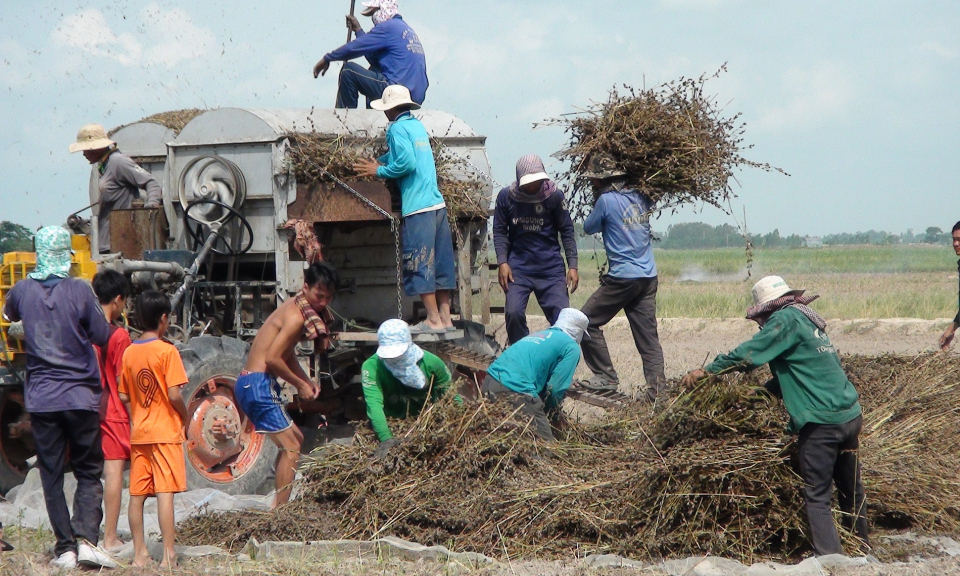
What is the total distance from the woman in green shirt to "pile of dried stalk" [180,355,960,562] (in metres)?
0.14

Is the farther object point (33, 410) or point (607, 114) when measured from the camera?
point (607, 114)

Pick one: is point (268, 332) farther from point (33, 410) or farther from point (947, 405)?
point (947, 405)

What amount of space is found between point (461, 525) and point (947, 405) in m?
3.49

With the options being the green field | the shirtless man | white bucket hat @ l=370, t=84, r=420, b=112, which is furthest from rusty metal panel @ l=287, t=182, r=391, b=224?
the green field

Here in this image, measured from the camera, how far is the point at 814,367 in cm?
501

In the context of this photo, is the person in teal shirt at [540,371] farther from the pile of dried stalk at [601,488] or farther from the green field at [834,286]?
the green field at [834,286]

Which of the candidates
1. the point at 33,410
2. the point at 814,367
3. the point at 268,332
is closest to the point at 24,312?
the point at 33,410

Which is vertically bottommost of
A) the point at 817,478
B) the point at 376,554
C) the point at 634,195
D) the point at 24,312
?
the point at 376,554

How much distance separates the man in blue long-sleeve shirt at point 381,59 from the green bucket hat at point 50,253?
3266 millimetres

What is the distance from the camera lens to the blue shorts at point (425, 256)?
704 cm

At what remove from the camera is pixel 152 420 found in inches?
204

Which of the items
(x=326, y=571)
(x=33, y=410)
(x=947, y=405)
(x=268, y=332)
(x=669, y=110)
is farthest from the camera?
(x=669, y=110)

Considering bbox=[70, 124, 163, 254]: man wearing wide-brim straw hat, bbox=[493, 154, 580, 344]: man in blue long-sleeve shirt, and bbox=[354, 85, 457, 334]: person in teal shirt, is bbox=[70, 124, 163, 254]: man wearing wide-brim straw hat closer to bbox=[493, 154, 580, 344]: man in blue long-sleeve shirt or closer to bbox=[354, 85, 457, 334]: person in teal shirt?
bbox=[354, 85, 457, 334]: person in teal shirt

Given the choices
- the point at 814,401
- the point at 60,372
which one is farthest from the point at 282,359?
the point at 814,401
